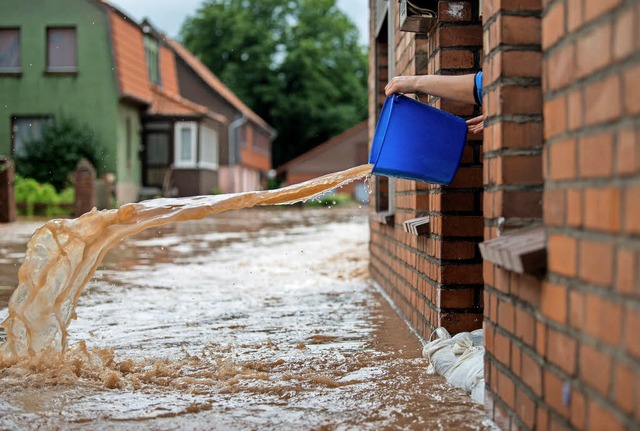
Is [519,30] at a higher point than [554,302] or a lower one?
higher

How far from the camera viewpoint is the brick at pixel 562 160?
2.23 meters

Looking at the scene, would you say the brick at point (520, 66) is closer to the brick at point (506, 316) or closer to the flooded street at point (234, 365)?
the brick at point (506, 316)

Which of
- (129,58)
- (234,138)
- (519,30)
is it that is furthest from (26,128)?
(519,30)

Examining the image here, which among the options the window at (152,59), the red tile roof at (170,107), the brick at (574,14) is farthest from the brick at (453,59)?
the window at (152,59)

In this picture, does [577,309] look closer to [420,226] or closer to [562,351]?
[562,351]

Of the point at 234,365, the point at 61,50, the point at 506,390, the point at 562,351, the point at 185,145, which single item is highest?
the point at 61,50

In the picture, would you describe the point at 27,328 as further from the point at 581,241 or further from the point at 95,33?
the point at 95,33

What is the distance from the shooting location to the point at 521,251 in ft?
8.14

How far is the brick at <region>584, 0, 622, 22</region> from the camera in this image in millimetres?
1925

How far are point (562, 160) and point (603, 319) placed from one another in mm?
514

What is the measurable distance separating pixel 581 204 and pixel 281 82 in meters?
55.8

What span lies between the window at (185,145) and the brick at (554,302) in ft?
109

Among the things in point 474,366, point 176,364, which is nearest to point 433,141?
point 474,366

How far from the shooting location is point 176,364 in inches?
168
